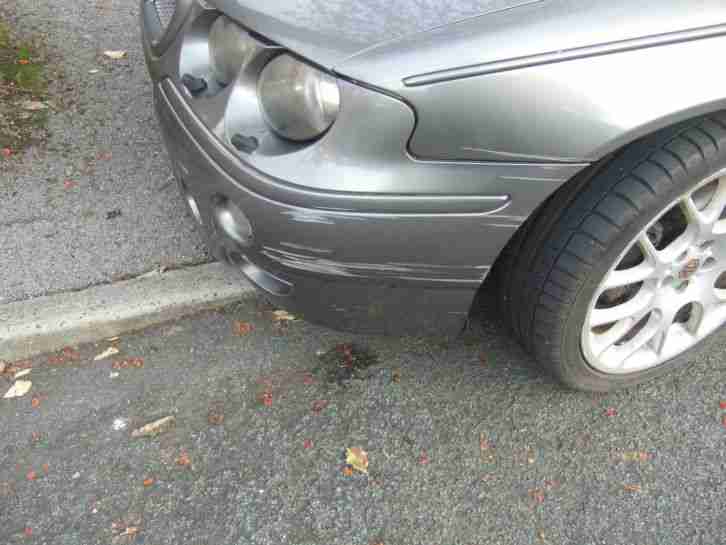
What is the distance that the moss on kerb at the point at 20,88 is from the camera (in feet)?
10.6

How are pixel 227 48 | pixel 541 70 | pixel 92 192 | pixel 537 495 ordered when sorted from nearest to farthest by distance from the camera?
pixel 541 70, pixel 227 48, pixel 537 495, pixel 92 192

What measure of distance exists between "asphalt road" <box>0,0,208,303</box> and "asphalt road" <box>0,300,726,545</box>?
38 centimetres

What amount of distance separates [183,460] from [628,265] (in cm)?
149

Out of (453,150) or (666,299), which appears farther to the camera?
(666,299)

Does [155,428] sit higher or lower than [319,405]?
lower

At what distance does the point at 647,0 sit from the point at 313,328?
153cm

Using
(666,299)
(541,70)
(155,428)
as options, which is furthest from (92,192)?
(666,299)

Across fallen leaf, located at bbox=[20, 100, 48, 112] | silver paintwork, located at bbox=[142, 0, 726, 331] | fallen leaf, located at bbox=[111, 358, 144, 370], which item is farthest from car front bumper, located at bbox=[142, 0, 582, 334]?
fallen leaf, located at bbox=[20, 100, 48, 112]

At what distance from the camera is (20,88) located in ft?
11.5

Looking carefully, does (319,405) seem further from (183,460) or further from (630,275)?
(630,275)

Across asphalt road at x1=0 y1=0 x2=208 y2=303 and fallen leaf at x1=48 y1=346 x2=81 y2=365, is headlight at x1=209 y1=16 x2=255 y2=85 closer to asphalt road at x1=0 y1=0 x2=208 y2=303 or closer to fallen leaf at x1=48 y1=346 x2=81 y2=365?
asphalt road at x1=0 y1=0 x2=208 y2=303

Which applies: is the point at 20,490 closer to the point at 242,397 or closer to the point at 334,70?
the point at 242,397

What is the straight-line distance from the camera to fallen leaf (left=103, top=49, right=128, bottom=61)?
3.84m

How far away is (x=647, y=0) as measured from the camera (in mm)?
1483
